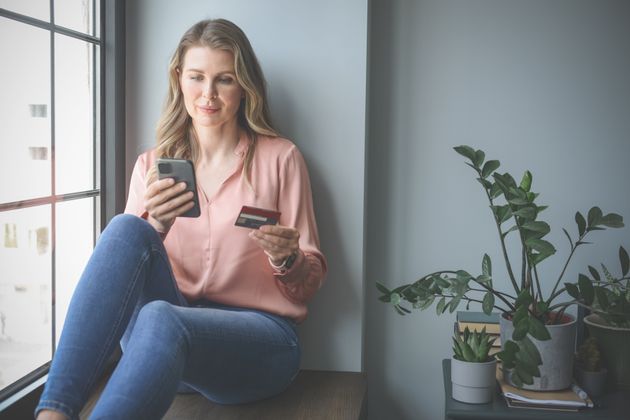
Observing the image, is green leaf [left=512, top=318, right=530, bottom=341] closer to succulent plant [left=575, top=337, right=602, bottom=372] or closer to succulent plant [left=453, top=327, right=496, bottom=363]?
succulent plant [left=453, top=327, right=496, bottom=363]

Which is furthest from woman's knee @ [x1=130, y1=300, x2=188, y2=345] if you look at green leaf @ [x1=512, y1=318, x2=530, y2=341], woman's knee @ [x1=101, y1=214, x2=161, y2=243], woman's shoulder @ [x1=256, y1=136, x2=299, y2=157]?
green leaf @ [x1=512, y1=318, x2=530, y2=341]

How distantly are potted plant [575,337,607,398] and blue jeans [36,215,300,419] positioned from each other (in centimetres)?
76

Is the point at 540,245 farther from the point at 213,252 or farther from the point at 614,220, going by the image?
the point at 213,252

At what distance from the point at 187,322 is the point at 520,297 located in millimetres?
799

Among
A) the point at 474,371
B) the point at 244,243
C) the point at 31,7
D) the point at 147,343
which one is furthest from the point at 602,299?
the point at 31,7

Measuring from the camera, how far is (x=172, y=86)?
7.07 feet

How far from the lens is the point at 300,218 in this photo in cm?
211

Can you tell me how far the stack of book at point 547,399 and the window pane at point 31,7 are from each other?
5.08ft

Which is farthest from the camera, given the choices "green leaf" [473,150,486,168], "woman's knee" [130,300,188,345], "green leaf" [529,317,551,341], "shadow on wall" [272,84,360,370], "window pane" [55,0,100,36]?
"shadow on wall" [272,84,360,370]

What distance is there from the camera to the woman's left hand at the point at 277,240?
6.11 ft

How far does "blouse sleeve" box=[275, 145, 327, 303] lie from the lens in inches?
81.0

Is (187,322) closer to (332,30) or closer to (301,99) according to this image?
(301,99)

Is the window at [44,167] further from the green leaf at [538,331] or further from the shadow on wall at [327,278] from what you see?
the green leaf at [538,331]

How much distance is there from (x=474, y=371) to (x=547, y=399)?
190 mm
